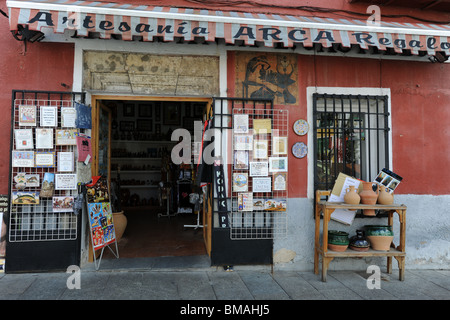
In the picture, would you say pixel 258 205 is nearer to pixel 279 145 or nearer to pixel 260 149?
pixel 260 149

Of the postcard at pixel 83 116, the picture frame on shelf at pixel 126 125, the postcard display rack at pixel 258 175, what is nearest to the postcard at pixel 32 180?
the postcard at pixel 83 116

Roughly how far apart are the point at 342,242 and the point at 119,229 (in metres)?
3.89

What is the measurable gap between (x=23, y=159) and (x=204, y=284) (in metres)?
2.94

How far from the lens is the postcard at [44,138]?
4.12 m

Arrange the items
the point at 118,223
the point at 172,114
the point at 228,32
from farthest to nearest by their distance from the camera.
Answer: the point at 172,114
the point at 118,223
the point at 228,32

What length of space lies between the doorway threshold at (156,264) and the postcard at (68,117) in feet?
6.63

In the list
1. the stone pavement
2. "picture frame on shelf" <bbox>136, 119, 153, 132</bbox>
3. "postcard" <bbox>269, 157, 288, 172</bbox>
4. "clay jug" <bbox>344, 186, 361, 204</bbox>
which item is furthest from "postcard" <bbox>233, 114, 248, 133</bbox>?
"picture frame on shelf" <bbox>136, 119, 153, 132</bbox>

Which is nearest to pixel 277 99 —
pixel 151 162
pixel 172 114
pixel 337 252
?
pixel 337 252

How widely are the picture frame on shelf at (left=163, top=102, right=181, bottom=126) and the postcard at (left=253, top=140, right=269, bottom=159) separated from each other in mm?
6123

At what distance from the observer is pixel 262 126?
4.50m

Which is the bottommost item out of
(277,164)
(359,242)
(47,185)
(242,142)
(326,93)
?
(359,242)

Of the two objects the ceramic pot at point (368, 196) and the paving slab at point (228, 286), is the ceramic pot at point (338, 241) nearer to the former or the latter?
the ceramic pot at point (368, 196)

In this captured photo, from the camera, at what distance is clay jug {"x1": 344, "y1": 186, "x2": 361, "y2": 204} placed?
4234mm

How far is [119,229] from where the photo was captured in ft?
18.6
